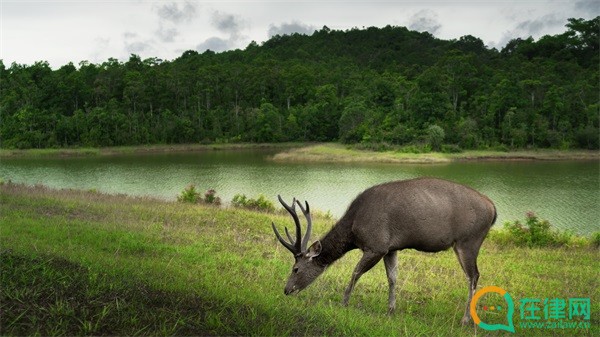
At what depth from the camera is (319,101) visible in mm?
97812

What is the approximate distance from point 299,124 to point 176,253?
81.1m

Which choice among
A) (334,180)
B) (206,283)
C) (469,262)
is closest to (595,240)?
(469,262)

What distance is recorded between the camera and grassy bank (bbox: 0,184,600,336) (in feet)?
14.8

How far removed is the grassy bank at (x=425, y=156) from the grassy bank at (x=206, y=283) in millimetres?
40863

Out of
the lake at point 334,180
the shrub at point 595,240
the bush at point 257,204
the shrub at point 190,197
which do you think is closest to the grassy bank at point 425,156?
the lake at point 334,180

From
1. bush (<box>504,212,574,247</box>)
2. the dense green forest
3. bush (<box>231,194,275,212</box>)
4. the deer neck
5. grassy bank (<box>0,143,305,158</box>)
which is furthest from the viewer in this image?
the dense green forest

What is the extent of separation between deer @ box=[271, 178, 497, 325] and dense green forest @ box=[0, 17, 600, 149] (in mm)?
56029

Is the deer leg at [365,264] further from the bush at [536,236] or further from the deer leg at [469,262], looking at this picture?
the bush at [536,236]

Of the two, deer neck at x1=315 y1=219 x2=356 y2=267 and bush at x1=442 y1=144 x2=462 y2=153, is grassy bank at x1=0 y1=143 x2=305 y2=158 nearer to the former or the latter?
bush at x1=442 y1=144 x2=462 y2=153

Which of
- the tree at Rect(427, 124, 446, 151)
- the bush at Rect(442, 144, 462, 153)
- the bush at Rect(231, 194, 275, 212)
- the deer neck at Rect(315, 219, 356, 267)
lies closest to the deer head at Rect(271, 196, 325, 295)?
the deer neck at Rect(315, 219, 356, 267)

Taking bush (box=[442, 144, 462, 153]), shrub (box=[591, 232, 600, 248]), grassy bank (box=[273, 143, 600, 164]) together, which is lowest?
grassy bank (box=[273, 143, 600, 164])

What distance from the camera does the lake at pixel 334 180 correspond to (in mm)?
25589

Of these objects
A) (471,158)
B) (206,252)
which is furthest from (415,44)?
(206,252)

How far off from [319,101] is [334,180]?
6258 cm
